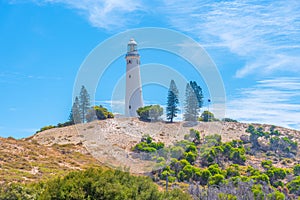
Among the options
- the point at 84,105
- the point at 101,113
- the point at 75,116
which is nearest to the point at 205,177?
the point at 101,113

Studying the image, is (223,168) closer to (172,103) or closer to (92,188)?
(172,103)

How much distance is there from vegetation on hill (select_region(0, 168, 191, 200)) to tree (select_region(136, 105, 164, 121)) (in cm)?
3685

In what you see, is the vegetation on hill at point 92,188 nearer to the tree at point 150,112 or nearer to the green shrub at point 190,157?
the green shrub at point 190,157

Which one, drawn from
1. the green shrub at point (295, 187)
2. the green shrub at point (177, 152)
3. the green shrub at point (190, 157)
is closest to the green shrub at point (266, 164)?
the green shrub at point (295, 187)

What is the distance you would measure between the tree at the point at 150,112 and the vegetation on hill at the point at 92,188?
1451 inches

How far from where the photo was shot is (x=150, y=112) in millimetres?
56688

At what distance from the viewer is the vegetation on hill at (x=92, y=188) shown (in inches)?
593

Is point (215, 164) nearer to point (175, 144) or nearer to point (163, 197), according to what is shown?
point (175, 144)

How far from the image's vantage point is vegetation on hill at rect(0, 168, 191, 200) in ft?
49.4

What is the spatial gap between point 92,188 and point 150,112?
41.6 meters

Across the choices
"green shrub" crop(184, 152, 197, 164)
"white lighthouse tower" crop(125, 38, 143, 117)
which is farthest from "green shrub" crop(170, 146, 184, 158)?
"white lighthouse tower" crop(125, 38, 143, 117)

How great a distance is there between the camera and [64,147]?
4291cm

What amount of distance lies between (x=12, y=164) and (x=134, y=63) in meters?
27.3

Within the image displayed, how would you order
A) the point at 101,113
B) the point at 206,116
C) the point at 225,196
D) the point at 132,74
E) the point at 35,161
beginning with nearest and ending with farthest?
the point at 225,196 → the point at 35,161 → the point at 132,74 → the point at 101,113 → the point at 206,116
